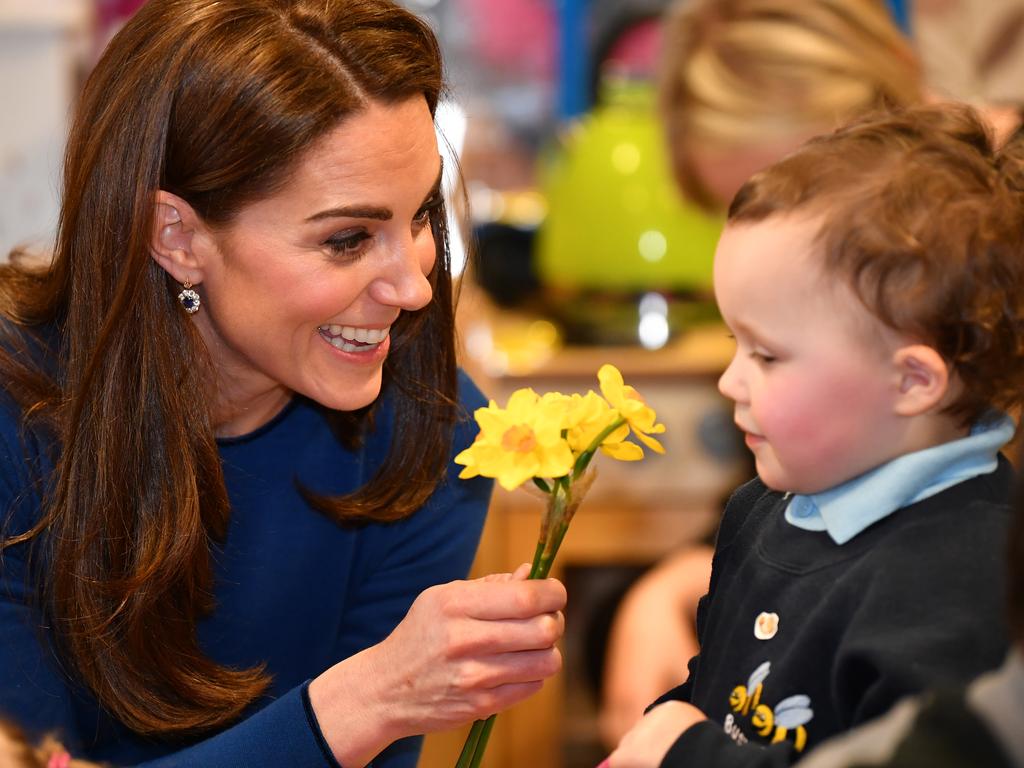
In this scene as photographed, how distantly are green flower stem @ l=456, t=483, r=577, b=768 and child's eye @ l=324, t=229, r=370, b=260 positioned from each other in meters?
0.34

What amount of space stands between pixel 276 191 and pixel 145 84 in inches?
5.6

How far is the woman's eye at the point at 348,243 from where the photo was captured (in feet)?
3.75

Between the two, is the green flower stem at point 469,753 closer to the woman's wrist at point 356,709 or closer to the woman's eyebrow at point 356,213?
the woman's wrist at point 356,709

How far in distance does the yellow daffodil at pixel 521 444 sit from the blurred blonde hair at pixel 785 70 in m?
1.34

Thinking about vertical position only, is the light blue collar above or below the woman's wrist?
above

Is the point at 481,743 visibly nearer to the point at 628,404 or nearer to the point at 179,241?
the point at 628,404

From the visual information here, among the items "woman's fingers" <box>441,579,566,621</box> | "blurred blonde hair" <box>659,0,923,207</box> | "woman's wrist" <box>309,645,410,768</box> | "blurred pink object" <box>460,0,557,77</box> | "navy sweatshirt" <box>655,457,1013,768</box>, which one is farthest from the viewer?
"blurred pink object" <box>460,0,557,77</box>

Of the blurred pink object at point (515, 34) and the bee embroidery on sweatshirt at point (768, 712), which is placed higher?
the blurred pink object at point (515, 34)

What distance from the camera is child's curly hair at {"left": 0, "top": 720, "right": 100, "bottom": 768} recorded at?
98cm

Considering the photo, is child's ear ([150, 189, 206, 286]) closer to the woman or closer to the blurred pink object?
the woman

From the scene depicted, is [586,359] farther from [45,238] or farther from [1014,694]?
[1014,694]

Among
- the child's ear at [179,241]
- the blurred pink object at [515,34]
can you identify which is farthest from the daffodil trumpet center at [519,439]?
the blurred pink object at [515,34]

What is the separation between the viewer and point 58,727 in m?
1.17

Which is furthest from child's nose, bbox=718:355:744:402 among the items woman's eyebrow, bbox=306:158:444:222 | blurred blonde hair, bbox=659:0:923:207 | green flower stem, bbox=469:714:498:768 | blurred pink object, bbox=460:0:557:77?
blurred pink object, bbox=460:0:557:77
